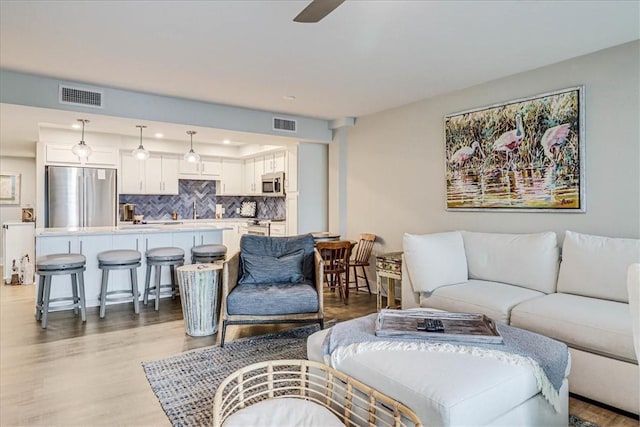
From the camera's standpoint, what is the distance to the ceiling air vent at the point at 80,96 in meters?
3.79

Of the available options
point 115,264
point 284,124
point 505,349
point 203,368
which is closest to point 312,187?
point 284,124

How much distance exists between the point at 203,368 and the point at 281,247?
141 cm

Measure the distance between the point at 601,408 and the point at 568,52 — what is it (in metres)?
2.68

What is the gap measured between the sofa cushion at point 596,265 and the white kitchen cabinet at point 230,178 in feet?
20.6


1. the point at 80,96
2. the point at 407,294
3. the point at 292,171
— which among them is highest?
the point at 80,96

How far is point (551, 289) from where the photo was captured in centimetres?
300

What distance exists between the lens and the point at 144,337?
339 centimetres

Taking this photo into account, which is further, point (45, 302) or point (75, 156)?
point (75, 156)

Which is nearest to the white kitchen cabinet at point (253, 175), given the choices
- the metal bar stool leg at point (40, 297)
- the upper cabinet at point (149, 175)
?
the upper cabinet at point (149, 175)

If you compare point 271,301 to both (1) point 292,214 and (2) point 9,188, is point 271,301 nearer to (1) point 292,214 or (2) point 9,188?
(1) point 292,214

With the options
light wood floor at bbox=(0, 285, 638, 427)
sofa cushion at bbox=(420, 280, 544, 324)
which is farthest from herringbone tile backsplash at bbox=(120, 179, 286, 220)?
sofa cushion at bbox=(420, 280, 544, 324)

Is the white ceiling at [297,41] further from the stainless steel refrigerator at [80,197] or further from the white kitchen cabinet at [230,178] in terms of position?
the white kitchen cabinet at [230,178]

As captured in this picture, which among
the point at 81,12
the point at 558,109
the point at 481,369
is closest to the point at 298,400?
the point at 481,369

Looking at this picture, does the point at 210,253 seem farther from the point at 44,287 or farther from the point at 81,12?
the point at 81,12
